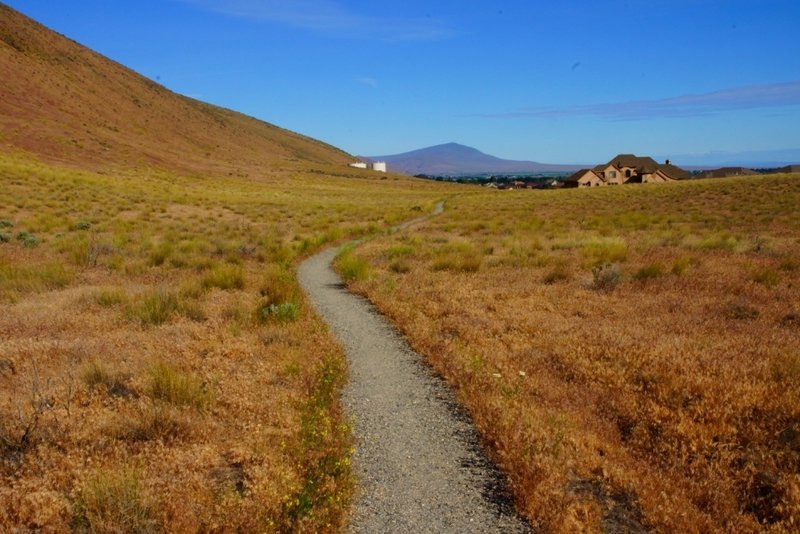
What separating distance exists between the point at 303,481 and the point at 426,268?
11.8 meters

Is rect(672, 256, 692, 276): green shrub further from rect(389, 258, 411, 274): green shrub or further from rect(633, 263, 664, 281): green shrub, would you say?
rect(389, 258, 411, 274): green shrub

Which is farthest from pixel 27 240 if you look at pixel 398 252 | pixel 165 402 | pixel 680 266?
pixel 680 266

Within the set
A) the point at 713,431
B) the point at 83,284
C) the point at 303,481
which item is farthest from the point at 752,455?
the point at 83,284

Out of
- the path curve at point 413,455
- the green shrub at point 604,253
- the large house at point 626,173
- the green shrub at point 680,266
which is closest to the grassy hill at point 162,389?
the path curve at point 413,455

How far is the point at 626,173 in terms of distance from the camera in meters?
95.9

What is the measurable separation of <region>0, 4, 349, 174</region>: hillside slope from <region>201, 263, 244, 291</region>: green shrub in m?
56.6

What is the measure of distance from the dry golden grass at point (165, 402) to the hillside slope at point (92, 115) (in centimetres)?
5797

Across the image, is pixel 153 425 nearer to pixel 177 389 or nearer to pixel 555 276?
pixel 177 389

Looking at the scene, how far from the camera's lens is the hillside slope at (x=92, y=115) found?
6675 centimetres

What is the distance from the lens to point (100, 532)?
13.7ft

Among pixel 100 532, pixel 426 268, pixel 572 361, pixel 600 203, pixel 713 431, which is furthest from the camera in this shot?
pixel 600 203

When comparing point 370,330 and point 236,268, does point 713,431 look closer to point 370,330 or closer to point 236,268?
point 370,330

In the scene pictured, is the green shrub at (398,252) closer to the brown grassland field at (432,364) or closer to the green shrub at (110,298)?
the brown grassland field at (432,364)

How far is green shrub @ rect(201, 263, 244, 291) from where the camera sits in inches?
536
